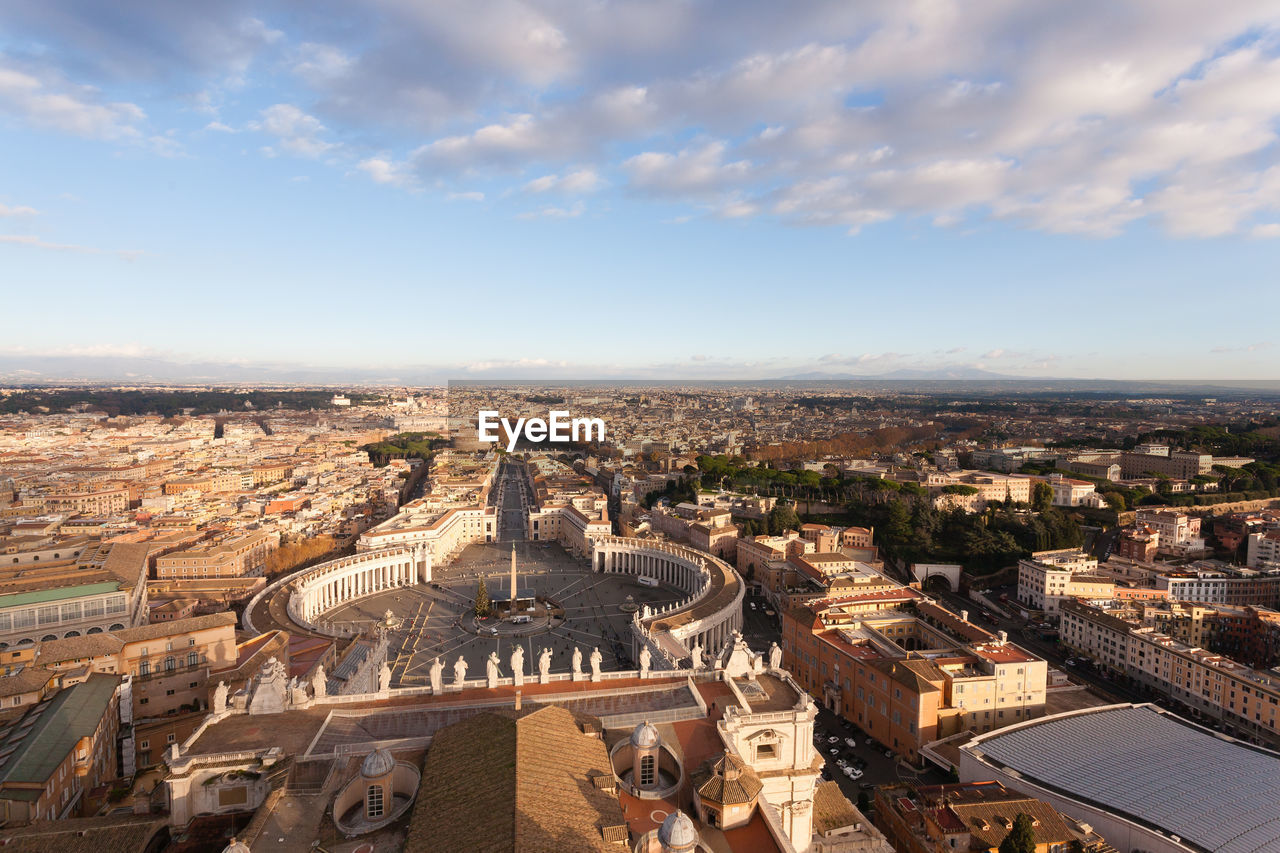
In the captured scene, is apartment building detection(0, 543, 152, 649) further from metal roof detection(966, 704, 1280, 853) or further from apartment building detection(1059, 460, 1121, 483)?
apartment building detection(1059, 460, 1121, 483)

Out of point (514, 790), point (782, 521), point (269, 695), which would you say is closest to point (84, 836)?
point (269, 695)

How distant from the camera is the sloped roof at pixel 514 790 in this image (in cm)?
947

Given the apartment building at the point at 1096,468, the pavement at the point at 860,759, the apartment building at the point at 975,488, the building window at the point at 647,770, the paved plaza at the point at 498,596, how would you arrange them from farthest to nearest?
the apartment building at the point at 1096,468, the apartment building at the point at 975,488, the paved plaza at the point at 498,596, the pavement at the point at 860,759, the building window at the point at 647,770

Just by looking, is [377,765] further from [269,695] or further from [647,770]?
[269,695]

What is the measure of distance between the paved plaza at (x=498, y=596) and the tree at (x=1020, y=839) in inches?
581

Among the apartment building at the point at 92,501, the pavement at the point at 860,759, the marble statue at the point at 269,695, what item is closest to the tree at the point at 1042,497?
the pavement at the point at 860,759

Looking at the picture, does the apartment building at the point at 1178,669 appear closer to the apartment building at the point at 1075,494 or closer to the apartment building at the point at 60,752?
the apartment building at the point at 1075,494

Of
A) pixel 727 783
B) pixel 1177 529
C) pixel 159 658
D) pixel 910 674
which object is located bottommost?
pixel 910 674

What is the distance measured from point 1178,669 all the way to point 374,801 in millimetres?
30019

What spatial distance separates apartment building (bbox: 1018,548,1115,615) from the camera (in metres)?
35.4

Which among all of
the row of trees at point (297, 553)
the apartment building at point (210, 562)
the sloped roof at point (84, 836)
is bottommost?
the row of trees at point (297, 553)

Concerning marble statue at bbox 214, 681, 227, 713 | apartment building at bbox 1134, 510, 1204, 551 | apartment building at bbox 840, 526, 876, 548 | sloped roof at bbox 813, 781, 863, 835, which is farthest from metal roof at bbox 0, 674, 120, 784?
apartment building at bbox 1134, 510, 1204, 551

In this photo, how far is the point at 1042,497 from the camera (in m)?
52.0

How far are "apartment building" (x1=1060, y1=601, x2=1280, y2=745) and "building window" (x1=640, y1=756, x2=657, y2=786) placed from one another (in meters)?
24.1
